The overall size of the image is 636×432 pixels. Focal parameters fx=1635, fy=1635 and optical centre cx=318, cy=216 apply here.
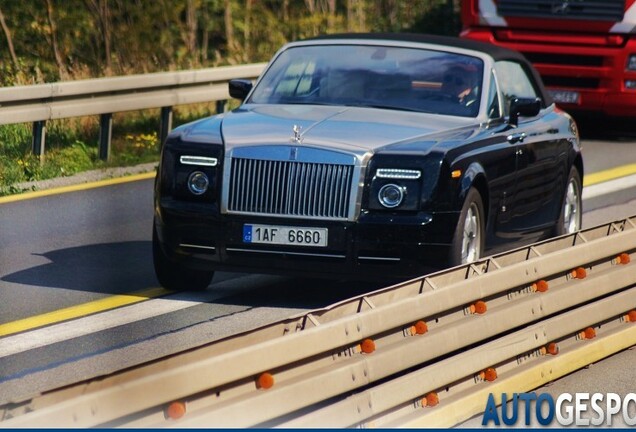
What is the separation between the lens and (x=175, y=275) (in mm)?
9719

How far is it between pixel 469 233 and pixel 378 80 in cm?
149

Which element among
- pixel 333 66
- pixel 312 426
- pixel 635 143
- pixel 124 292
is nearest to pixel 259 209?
pixel 124 292

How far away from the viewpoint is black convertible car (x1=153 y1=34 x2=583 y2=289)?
8961 mm

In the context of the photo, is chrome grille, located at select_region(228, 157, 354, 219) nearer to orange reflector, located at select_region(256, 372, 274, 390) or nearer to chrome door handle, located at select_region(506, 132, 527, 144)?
chrome door handle, located at select_region(506, 132, 527, 144)

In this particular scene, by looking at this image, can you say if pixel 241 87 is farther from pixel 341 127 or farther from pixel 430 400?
pixel 430 400

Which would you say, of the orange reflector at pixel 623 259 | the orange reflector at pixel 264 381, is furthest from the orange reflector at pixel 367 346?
the orange reflector at pixel 623 259

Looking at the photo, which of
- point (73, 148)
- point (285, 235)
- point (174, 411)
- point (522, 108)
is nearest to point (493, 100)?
point (522, 108)

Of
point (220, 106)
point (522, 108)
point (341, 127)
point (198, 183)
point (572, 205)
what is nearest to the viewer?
point (198, 183)

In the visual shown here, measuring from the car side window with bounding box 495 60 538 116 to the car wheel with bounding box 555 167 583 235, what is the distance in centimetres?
66

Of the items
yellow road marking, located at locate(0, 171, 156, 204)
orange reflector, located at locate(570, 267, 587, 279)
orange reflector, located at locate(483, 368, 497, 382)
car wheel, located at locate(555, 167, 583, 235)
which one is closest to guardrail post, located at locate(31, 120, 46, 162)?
yellow road marking, located at locate(0, 171, 156, 204)

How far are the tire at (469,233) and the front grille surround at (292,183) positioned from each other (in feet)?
2.01

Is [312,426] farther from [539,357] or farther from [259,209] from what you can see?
[259,209]

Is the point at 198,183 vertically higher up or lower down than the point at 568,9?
higher up

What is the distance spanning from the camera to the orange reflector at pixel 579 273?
320 inches
